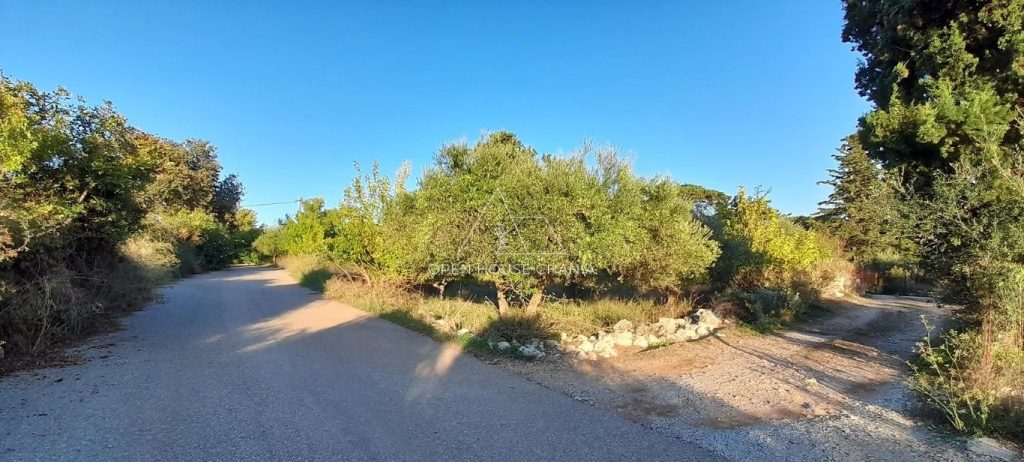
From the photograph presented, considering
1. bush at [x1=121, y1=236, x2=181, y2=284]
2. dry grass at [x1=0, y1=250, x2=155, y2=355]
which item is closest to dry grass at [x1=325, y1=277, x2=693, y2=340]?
dry grass at [x1=0, y1=250, x2=155, y2=355]

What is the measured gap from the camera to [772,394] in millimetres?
5855

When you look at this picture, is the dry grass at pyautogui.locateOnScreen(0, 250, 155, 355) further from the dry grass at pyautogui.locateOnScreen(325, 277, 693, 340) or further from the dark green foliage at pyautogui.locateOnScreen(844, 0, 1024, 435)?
the dark green foliage at pyautogui.locateOnScreen(844, 0, 1024, 435)

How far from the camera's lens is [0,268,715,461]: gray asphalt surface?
4.13 metres

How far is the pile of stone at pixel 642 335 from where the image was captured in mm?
8250

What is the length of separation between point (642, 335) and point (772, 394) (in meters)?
3.47

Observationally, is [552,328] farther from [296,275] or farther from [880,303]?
[296,275]

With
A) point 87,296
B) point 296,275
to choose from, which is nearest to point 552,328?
point 87,296

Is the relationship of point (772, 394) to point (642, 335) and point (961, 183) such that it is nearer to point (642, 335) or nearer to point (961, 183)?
point (961, 183)

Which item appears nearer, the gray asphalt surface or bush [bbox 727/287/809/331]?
the gray asphalt surface

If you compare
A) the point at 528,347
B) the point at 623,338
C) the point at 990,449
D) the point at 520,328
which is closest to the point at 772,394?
the point at 990,449

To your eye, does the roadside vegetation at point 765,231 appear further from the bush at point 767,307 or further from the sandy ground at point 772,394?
the sandy ground at point 772,394

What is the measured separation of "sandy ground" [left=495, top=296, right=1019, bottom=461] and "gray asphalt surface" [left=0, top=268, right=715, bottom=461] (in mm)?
470

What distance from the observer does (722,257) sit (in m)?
13.6

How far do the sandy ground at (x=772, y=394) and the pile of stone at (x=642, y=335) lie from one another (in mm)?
369
